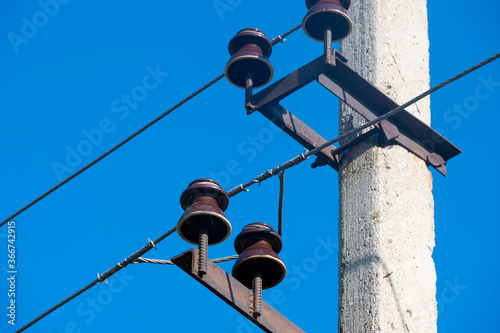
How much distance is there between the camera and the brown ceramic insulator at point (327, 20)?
620 cm

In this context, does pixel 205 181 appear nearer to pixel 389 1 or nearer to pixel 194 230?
pixel 194 230

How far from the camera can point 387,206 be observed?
18.3 ft

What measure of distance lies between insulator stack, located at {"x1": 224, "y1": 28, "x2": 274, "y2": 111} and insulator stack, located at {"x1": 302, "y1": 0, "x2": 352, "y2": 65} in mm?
313

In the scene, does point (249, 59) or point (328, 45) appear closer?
point (328, 45)

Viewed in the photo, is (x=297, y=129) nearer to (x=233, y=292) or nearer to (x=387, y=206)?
(x=387, y=206)

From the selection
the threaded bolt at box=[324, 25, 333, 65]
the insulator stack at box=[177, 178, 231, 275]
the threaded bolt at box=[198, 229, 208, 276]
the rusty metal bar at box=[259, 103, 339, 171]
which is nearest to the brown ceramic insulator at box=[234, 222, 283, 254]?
the insulator stack at box=[177, 178, 231, 275]

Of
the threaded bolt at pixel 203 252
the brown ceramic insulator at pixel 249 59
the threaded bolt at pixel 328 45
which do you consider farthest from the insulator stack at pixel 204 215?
the brown ceramic insulator at pixel 249 59

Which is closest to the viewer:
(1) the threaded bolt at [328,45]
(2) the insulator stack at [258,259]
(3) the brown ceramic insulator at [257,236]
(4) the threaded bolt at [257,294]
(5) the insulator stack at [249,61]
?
(4) the threaded bolt at [257,294]

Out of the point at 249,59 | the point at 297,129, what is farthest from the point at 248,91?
Result: the point at 297,129

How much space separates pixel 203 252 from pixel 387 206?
3.75 ft

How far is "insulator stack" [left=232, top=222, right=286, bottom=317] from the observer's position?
527 centimetres

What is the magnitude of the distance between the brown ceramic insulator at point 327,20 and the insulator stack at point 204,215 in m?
1.47

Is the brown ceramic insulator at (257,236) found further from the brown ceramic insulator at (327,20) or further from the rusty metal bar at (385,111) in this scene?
the brown ceramic insulator at (327,20)

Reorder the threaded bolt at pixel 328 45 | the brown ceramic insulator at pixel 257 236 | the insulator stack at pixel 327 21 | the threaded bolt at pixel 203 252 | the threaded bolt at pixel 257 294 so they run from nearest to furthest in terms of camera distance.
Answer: the threaded bolt at pixel 203 252, the threaded bolt at pixel 257 294, the brown ceramic insulator at pixel 257 236, the threaded bolt at pixel 328 45, the insulator stack at pixel 327 21
